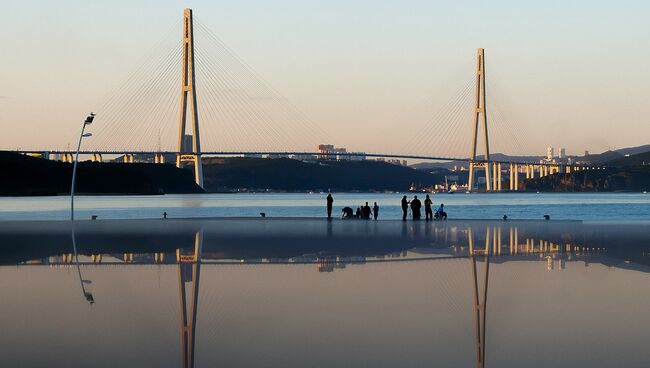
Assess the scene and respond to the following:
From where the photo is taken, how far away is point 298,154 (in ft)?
284

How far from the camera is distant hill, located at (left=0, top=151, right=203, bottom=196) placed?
348 ft

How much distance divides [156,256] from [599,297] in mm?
7336

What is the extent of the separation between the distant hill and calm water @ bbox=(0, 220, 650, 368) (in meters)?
94.4

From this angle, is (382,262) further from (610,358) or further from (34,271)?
(610,358)

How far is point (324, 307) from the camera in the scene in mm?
8430

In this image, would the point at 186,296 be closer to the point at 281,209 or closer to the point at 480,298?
the point at 480,298

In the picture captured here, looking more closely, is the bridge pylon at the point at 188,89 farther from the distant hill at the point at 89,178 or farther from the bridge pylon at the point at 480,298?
the bridge pylon at the point at 480,298

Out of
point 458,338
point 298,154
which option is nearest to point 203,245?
point 458,338

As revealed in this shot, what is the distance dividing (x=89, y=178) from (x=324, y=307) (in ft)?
384

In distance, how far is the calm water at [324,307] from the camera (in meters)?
6.18

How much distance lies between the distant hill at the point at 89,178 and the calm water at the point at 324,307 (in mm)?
94350

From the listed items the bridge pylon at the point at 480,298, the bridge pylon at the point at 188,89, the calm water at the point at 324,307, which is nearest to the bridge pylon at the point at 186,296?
the calm water at the point at 324,307

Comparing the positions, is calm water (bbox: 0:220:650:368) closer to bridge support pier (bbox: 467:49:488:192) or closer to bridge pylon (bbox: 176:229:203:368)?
bridge pylon (bbox: 176:229:203:368)

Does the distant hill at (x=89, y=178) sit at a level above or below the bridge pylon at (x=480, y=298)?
above
